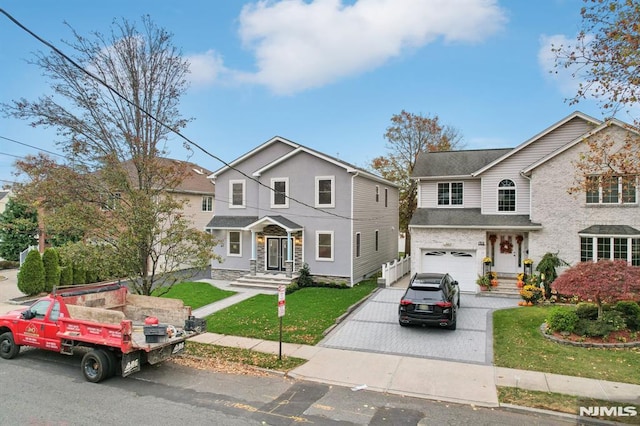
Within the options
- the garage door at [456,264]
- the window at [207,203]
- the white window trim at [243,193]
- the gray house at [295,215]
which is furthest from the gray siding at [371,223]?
the window at [207,203]

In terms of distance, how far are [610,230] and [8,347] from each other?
2174cm

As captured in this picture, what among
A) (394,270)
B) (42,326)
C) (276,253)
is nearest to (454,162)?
(394,270)

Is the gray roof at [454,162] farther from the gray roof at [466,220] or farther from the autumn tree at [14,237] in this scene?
the autumn tree at [14,237]

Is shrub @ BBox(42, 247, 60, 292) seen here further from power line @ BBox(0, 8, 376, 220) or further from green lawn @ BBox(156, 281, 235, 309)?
power line @ BBox(0, 8, 376, 220)

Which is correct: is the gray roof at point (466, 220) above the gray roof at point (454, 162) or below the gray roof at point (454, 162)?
below

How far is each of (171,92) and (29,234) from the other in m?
22.4

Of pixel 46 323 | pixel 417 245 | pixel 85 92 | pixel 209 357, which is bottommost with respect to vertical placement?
pixel 209 357

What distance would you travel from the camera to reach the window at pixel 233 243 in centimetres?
2380

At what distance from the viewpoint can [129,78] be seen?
43.5ft

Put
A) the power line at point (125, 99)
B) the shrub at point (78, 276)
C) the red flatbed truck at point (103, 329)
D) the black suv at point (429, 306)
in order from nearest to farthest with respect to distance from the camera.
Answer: the power line at point (125, 99)
the red flatbed truck at point (103, 329)
the black suv at point (429, 306)
the shrub at point (78, 276)

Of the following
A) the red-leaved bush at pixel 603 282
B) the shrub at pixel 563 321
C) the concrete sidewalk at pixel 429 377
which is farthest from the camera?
the shrub at pixel 563 321

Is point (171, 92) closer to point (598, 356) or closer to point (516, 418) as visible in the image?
point (516, 418)

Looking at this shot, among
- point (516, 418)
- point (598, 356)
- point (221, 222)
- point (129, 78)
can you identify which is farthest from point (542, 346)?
point (221, 222)

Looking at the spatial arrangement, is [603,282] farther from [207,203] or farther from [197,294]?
[207,203]
